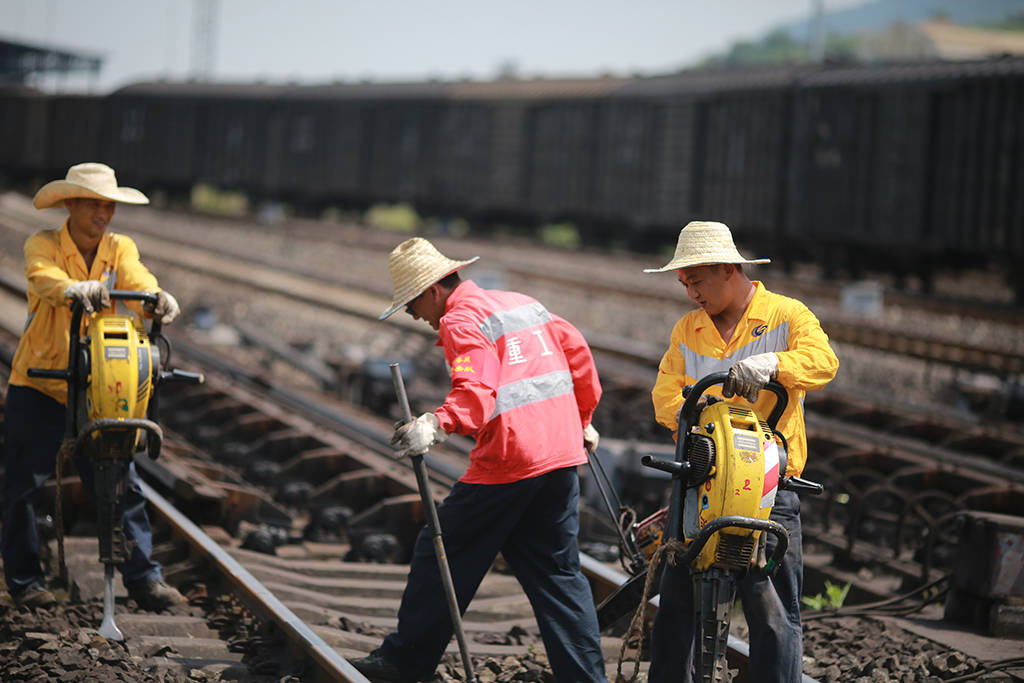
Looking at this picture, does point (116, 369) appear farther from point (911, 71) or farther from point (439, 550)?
point (911, 71)

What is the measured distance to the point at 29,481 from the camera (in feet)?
16.6

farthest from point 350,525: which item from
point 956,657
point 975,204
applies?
point 975,204

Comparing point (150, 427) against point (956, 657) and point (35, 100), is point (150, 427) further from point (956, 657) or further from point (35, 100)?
point (35, 100)

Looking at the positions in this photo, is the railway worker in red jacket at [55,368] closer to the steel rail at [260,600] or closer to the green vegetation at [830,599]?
the steel rail at [260,600]

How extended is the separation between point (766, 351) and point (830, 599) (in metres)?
2.70

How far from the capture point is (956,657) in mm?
4676

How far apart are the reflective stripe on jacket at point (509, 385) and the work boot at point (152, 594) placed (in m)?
1.85

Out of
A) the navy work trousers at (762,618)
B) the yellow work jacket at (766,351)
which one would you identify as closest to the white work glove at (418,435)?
the yellow work jacket at (766,351)

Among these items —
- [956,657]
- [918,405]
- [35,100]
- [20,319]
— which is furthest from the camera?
[35,100]

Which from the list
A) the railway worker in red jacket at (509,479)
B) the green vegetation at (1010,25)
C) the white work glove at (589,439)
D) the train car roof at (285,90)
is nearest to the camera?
the railway worker in red jacket at (509,479)

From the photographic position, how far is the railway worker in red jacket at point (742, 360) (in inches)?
145

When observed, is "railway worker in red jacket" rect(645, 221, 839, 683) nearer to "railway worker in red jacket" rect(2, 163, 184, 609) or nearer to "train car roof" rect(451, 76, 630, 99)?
"railway worker in red jacket" rect(2, 163, 184, 609)

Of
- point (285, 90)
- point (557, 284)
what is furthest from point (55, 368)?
point (285, 90)

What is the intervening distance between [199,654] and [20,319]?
998 cm
